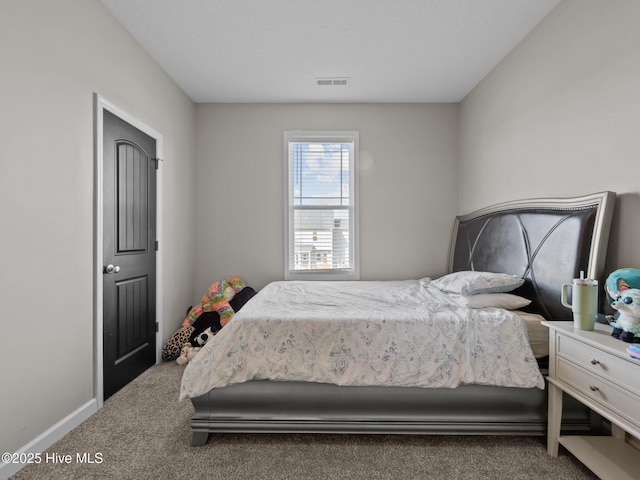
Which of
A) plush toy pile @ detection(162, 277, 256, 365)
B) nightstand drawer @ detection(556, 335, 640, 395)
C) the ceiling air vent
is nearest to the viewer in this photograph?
nightstand drawer @ detection(556, 335, 640, 395)

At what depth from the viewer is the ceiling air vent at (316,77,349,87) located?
3.15 meters

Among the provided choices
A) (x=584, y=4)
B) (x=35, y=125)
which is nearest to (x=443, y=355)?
(x=584, y=4)

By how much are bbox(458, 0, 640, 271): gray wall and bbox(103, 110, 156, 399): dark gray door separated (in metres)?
3.15

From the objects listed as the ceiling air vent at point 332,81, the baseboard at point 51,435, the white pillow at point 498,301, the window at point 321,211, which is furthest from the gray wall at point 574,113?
the baseboard at point 51,435

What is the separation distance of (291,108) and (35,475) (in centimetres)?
367

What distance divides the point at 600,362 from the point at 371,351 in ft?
3.32

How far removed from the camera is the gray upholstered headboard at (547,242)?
175 centimetres

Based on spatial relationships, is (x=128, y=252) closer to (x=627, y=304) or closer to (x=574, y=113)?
(x=627, y=304)

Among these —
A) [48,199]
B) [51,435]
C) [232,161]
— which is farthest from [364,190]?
[51,435]

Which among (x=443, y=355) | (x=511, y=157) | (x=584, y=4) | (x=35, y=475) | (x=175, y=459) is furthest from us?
(x=511, y=157)

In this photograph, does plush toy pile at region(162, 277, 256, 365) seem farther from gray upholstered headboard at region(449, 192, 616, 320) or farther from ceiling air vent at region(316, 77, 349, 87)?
gray upholstered headboard at region(449, 192, 616, 320)

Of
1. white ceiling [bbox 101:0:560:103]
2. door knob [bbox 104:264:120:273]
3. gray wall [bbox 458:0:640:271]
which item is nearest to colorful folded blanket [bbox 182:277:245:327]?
door knob [bbox 104:264:120:273]

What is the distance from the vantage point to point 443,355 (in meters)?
1.75

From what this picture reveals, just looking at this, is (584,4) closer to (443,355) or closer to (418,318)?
(418,318)
